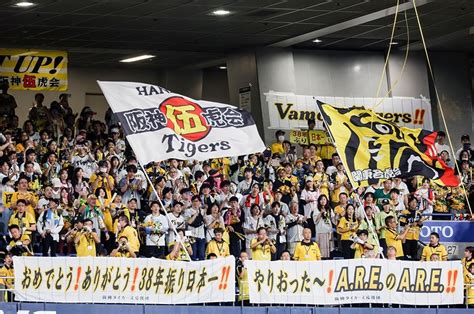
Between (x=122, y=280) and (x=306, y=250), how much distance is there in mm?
4524

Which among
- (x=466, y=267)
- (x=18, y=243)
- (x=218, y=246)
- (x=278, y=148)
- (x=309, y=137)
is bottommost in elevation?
(x=466, y=267)

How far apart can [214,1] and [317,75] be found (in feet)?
27.5

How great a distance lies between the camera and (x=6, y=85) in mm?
32062

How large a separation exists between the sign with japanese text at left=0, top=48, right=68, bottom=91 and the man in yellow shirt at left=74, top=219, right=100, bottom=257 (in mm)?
8881

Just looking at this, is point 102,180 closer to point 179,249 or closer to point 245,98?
point 179,249

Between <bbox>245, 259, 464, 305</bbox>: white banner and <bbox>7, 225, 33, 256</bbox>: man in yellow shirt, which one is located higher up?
<bbox>7, 225, 33, 256</bbox>: man in yellow shirt

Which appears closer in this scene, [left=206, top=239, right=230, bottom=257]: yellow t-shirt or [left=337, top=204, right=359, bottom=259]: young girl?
[left=206, top=239, right=230, bottom=257]: yellow t-shirt

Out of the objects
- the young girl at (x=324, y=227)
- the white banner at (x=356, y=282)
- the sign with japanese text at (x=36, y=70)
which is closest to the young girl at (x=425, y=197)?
the young girl at (x=324, y=227)

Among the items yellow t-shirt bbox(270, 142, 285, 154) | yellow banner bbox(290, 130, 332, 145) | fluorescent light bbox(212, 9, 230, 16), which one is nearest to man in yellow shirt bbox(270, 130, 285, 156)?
yellow t-shirt bbox(270, 142, 285, 154)

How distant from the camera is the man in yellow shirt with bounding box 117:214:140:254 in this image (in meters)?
24.3

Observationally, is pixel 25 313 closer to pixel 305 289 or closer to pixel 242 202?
pixel 305 289

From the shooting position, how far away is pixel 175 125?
22.6m

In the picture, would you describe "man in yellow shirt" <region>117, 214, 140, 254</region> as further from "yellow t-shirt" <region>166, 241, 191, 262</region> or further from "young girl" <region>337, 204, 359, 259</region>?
"young girl" <region>337, 204, 359, 259</region>

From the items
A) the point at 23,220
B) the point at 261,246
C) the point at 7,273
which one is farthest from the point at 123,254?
the point at 261,246
